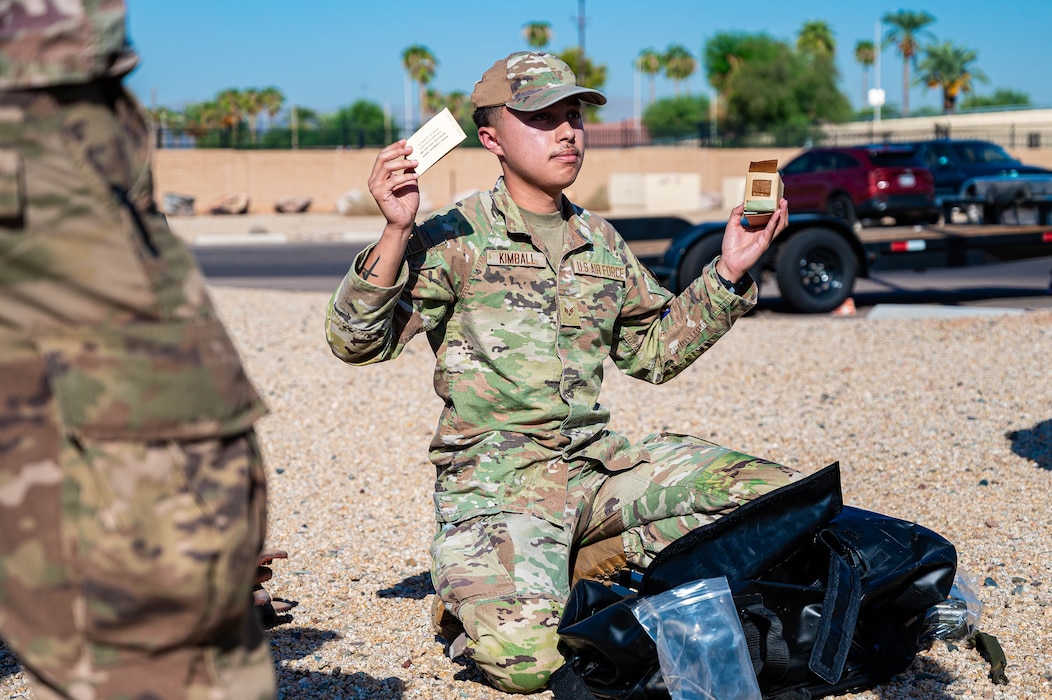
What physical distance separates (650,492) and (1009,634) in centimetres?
116

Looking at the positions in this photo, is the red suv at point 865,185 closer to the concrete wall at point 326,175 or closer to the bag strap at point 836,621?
the concrete wall at point 326,175

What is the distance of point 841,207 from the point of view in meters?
18.1

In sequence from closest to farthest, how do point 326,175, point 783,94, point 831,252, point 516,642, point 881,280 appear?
1. point 516,642
2. point 831,252
3. point 881,280
4. point 326,175
5. point 783,94

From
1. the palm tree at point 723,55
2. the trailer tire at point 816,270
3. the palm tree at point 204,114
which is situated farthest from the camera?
the palm tree at point 723,55

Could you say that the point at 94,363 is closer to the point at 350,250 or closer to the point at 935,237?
the point at 935,237

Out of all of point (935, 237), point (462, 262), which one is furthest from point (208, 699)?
point (935, 237)

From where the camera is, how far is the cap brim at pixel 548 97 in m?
3.40

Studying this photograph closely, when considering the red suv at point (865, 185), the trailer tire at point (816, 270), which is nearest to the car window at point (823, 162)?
the red suv at point (865, 185)

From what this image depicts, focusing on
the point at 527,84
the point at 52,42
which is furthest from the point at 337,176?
the point at 52,42

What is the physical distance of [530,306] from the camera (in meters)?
3.54

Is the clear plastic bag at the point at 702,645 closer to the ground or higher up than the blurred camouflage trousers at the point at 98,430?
closer to the ground

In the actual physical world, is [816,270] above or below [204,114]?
below

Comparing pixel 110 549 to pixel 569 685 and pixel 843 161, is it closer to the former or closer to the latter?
pixel 569 685

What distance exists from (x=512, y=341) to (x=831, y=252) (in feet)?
26.1
